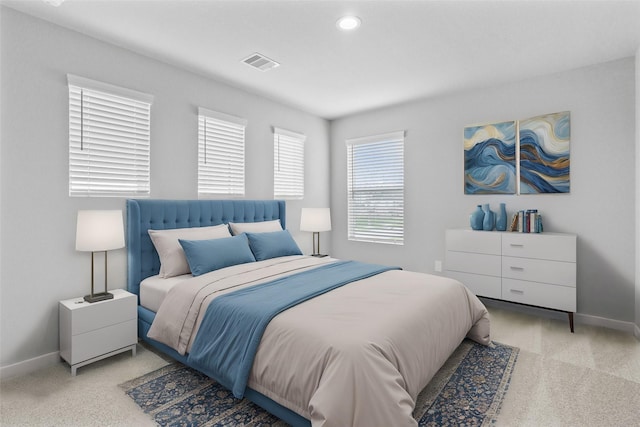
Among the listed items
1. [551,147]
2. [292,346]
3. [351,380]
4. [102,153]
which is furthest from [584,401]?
[102,153]

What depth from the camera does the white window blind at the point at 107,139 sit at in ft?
8.76

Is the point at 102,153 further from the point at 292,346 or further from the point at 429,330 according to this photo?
the point at 429,330

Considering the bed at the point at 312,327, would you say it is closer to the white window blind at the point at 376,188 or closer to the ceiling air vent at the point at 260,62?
the ceiling air vent at the point at 260,62

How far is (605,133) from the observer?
10.6 feet

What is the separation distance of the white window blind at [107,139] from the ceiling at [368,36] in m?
0.46

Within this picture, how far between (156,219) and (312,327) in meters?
2.10

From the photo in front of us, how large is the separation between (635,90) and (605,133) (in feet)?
1.38

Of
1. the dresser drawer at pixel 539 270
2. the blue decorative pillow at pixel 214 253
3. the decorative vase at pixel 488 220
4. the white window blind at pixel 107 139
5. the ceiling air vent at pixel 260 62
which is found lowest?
the dresser drawer at pixel 539 270

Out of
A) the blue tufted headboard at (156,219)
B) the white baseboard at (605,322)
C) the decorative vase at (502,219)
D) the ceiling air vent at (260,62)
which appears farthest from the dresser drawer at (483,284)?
the ceiling air vent at (260,62)

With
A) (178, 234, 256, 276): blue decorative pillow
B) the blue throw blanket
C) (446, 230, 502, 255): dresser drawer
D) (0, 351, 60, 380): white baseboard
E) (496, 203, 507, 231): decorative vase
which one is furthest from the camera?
(496, 203, 507, 231): decorative vase

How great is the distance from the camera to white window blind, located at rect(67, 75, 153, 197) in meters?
2.67

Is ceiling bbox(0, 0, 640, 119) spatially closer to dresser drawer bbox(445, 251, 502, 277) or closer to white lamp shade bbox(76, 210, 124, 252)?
white lamp shade bbox(76, 210, 124, 252)

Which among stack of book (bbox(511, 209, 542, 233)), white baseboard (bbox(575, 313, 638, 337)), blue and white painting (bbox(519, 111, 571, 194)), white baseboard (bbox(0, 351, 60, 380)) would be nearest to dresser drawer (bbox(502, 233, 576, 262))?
stack of book (bbox(511, 209, 542, 233))

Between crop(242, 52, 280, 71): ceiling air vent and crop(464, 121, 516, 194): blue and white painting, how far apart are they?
8.04 ft
